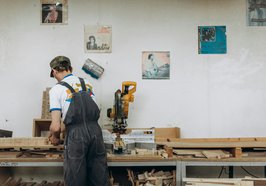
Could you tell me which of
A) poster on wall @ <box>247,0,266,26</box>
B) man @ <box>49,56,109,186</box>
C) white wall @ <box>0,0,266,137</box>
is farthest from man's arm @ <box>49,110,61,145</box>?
poster on wall @ <box>247,0,266,26</box>

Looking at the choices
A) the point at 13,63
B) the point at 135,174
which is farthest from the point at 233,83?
the point at 13,63

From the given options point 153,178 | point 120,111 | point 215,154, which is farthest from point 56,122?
point 215,154

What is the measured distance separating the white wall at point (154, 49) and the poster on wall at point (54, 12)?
0.06 meters

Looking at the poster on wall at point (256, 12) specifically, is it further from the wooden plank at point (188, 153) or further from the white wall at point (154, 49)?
the wooden plank at point (188, 153)

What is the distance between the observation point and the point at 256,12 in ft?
12.7

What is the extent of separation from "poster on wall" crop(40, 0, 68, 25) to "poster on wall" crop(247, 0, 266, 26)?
1950 mm

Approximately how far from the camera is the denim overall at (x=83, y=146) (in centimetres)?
283

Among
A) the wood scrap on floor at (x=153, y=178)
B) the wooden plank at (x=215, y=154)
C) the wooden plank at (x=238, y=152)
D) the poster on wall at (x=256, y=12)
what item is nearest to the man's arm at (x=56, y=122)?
the wood scrap on floor at (x=153, y=178)

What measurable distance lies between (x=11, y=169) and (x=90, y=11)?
1856 millimetres

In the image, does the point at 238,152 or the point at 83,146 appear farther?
the point at 238,152

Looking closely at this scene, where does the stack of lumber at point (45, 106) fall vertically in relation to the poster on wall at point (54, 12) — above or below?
below

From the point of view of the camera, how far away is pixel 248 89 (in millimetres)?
3826

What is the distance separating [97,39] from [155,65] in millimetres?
669

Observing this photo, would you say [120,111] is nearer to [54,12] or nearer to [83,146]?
[83,146]
